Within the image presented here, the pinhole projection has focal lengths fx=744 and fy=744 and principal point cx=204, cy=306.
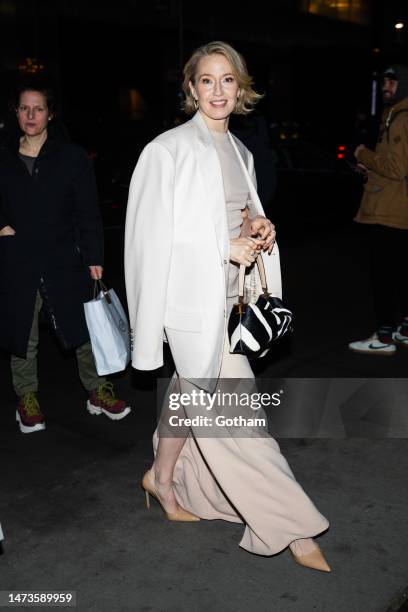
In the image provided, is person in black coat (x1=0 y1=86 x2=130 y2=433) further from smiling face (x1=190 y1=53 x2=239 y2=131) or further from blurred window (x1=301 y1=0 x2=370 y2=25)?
blurred window (x1=301 y1=0 x2=370 y2=25)

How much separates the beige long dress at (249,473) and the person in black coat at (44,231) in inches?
54.8

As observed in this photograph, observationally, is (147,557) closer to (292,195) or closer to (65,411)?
(65,411)

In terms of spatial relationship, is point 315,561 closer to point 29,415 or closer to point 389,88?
point 29,415

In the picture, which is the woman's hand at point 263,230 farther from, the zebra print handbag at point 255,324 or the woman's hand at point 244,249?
the zebra print handbag at point 255,324

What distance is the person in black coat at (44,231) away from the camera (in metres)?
4.21

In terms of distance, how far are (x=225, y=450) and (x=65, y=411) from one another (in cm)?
213

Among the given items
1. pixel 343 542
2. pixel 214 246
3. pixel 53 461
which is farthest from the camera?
pixel 53 461

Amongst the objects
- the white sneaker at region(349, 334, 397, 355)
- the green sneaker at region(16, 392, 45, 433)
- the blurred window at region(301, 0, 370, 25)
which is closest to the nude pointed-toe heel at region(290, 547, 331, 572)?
the green sneaker at region(16, 392, 45, 433)

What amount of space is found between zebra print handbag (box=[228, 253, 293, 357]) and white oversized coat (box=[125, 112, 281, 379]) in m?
0.06

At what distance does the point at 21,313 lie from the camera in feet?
14.2

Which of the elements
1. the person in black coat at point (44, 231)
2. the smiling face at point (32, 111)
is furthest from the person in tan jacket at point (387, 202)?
the smiling face at point (32, 111)

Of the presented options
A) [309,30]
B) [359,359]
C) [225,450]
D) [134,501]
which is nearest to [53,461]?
[134,501]

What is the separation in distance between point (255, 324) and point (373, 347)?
3.36 m

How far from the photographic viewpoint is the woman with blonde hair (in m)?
2.96
